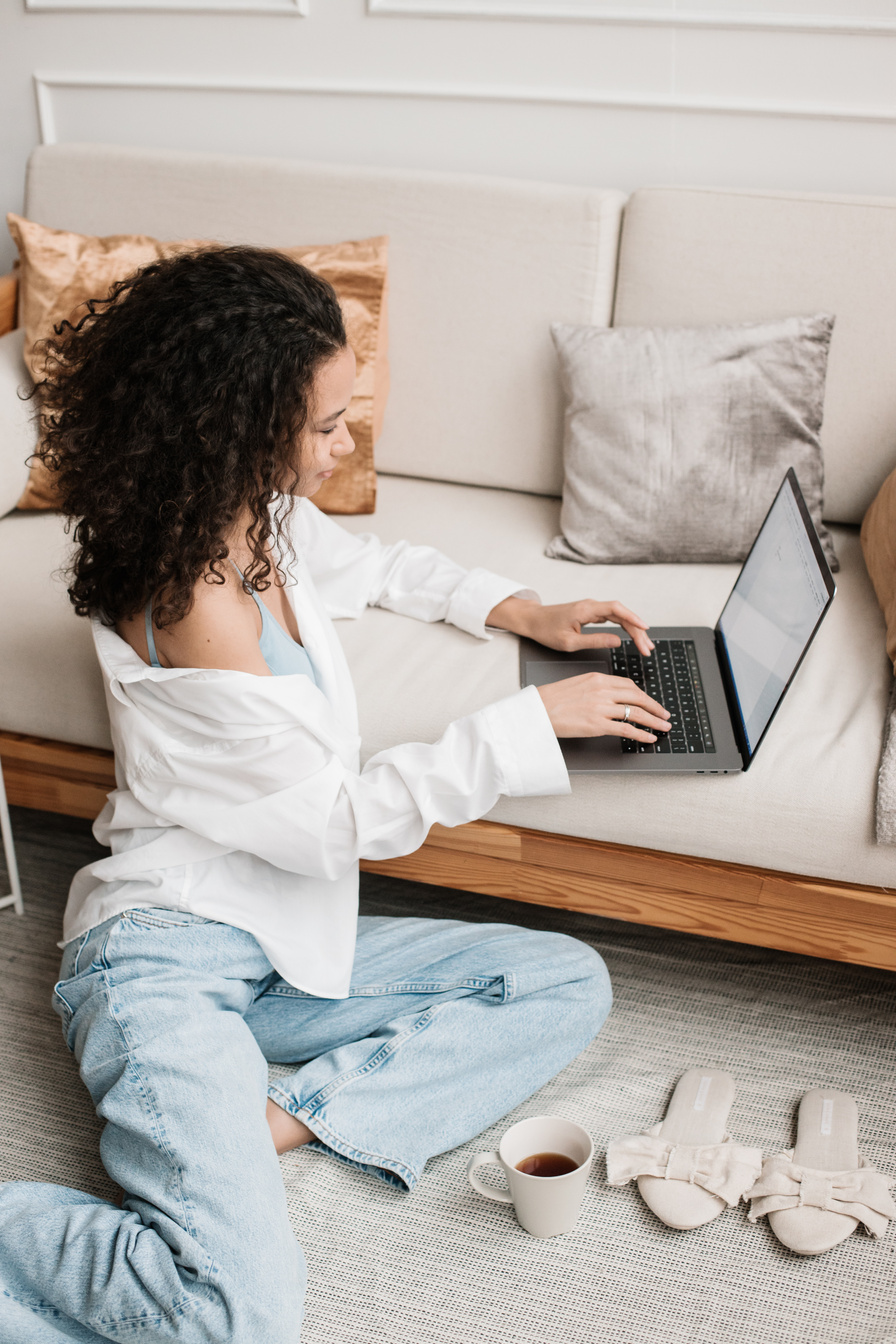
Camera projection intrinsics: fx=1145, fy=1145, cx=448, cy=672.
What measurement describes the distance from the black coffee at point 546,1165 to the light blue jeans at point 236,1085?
5.4 inches

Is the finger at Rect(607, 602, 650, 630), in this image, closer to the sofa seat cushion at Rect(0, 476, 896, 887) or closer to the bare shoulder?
the sofa seat cushion at Rect(0, 476, 896, 887)

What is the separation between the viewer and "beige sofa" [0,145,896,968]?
52.7 inches

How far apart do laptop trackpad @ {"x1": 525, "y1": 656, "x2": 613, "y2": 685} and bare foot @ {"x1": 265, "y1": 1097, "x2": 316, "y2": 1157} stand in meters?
0.59

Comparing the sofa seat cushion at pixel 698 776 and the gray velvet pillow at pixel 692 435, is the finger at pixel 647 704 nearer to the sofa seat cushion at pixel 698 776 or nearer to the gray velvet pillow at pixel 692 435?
the sofa seat cushion at pixel 698 776

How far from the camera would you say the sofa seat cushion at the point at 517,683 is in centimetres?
130

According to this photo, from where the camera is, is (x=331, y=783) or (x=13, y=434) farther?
(x=13, y=434)

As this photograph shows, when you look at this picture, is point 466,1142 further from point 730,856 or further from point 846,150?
point 846,150

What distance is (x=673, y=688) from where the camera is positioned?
55.5 inches

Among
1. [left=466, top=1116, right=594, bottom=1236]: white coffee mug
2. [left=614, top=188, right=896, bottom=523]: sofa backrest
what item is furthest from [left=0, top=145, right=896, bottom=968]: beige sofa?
[left=466, top=1116, right=594, bottom=1236]: white coffee mug

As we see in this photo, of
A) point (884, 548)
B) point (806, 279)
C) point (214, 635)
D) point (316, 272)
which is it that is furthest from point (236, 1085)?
point (806, 279)

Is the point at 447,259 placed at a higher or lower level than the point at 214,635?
higher

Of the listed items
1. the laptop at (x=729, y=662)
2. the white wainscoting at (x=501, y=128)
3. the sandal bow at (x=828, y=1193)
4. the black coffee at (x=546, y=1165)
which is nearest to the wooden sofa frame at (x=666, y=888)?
the laptop at (x=729, y=662)

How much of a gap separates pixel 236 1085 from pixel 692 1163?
51 cm

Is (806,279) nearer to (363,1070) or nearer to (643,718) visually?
(643,718)
